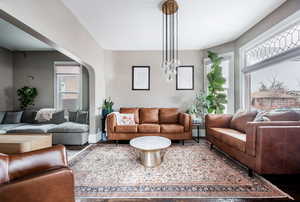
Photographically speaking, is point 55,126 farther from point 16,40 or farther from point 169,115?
point 169,115

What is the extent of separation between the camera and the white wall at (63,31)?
1482 millimetres

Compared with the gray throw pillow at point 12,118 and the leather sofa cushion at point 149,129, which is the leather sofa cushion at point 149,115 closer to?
the leather sofa cushion at point 149,129

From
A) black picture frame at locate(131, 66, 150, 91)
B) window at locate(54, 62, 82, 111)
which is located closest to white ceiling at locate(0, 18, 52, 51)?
window at locate(54, 62, 82, 111)

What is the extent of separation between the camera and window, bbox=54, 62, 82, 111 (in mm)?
4094

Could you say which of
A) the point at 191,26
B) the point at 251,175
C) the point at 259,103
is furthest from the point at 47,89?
the point at 259,103

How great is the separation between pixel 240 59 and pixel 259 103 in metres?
1.16

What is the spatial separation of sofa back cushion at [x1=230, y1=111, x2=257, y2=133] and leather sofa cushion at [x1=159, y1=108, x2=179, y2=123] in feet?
4.47

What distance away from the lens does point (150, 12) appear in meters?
2.38

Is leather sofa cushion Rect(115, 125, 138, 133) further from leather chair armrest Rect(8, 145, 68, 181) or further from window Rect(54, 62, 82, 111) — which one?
leather chair armrest Rect(8, 145, 68, 181)

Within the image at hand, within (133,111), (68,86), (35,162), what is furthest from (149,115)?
(35,162)

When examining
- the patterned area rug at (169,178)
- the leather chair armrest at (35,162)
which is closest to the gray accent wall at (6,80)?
the patterned area rug at (169,178)

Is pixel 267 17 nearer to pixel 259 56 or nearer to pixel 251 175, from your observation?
pixel 259 56

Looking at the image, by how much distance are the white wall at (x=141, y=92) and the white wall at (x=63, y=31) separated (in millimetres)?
460

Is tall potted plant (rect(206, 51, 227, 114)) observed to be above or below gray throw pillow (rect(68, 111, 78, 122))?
above
